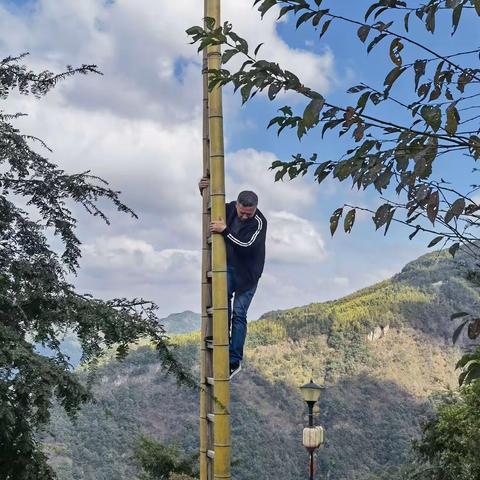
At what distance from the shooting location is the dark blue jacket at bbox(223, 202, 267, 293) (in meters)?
4.59

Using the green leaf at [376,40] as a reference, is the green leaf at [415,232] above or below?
below

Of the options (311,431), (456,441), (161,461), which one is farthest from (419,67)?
(161,461)

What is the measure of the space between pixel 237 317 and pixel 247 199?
832mm

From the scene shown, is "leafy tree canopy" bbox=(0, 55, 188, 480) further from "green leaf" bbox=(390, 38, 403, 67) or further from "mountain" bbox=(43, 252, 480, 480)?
"mountain" bbox=(43, 252, 480, 480)

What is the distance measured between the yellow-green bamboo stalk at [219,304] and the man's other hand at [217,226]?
3 cm

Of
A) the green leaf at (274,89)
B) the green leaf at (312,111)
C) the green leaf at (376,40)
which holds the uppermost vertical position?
the green leaf at (376,40)

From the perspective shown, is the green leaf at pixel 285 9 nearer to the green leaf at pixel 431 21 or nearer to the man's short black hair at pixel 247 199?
the green leaf at pixel 431 21

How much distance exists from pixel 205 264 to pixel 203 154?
30.5 inches

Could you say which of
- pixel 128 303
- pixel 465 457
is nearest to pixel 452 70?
pixel 128 303

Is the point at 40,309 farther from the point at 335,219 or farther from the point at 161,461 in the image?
the point at 161,461

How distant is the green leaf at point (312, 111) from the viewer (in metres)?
2.35

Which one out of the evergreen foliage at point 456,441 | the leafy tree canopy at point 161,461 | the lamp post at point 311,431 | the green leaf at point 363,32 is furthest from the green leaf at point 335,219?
the leafy tree canopy at point 161,461

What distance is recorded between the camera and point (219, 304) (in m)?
4.32

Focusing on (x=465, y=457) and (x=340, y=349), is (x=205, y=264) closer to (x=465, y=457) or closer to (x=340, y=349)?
(x=465, y=457)
